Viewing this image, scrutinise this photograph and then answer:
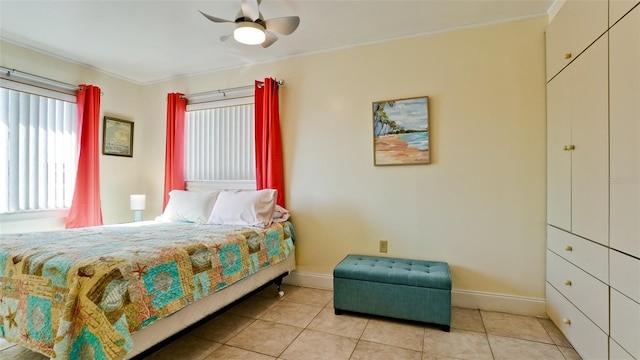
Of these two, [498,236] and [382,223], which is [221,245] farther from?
[498,236]

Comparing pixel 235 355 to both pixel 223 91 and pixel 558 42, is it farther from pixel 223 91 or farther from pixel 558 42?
pixel 558 42

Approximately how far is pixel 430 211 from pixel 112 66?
3902 millimetres

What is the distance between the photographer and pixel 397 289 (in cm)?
230

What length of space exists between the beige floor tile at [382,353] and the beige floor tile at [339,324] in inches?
6.2

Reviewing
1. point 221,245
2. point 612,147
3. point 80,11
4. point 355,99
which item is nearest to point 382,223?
point 355,99

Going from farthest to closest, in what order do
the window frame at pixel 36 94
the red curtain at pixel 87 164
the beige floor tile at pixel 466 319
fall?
the red curtain at pixel 87 164 → the window frame at pixel 36 94 → the beige floor tile at pixel 466 319

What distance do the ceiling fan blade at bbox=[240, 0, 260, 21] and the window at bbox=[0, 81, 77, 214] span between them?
2.50 m

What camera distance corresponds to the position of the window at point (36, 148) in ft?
9.44

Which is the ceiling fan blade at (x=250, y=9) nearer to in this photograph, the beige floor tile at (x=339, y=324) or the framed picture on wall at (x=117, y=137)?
the beige floor tile at (x=339, y=324)

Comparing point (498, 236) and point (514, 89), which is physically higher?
point (514, 89)

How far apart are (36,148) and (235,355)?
9.93ft

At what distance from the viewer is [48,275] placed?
4.88ft

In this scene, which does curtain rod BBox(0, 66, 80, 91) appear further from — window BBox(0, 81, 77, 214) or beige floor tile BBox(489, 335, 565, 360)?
beige floor tile BBox(489, 335, 565, 360)

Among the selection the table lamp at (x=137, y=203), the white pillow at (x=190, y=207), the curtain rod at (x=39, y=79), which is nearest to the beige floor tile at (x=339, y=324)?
the white pillow at (x=190, y=207)
